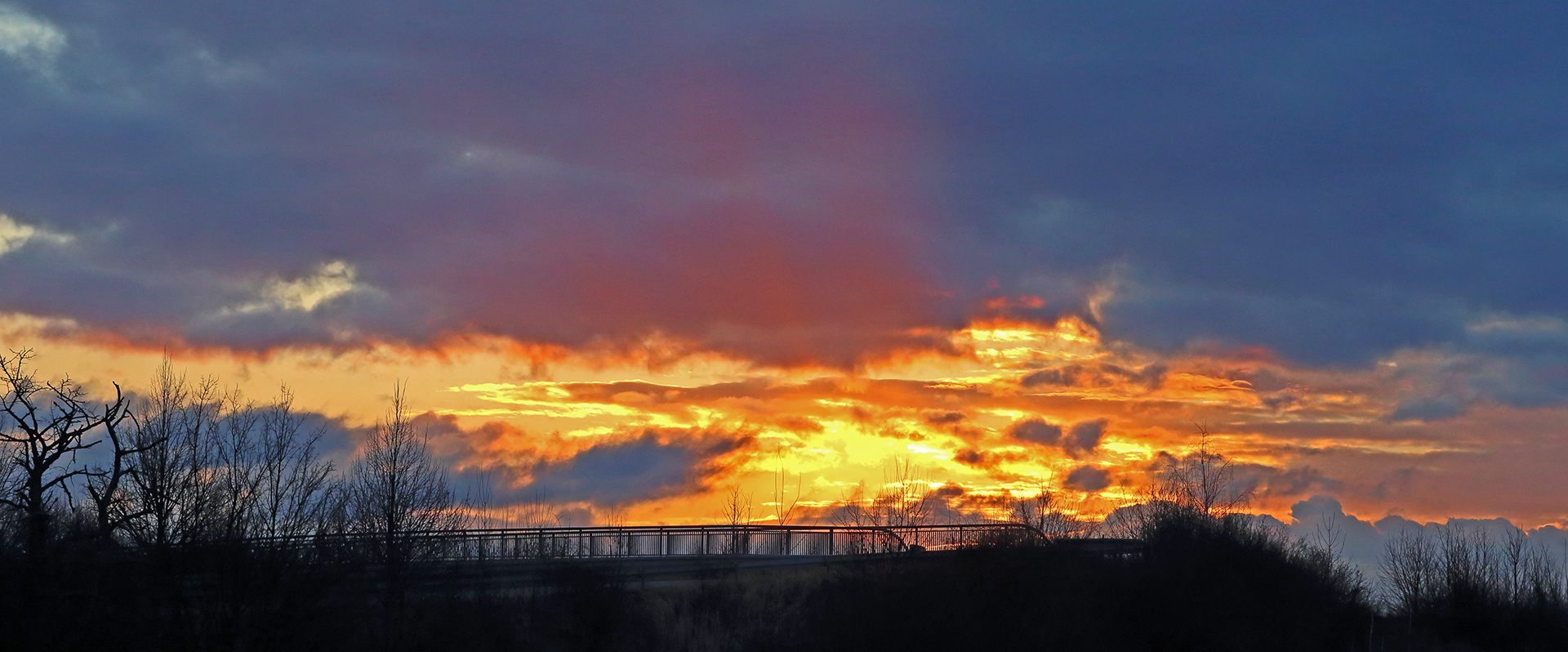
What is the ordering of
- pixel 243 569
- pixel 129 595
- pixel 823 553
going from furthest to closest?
1. pixel 823 553
2. pixel 243 569
3. pixel 129 595

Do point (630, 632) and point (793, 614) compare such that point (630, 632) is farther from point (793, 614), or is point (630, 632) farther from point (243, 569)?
point (243, 569)

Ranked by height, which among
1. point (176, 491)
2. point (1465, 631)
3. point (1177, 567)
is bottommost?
Answer: point (1465, 631)

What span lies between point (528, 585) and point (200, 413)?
1233 cm

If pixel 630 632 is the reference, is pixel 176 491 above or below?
above

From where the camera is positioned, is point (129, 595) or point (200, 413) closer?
point (129, 595)

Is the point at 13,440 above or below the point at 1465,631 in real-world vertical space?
above

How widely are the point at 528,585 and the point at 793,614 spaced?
959 cm

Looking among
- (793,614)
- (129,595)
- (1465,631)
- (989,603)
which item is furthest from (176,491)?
(1465,631)

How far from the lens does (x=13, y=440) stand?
3709 cm

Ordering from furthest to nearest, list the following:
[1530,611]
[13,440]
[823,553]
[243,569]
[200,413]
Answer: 1. [1530,611]
2. [823,553]
3. [200,413]
4. [13,440]
5. [243,569]

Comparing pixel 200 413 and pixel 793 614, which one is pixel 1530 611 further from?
pixel 200 413

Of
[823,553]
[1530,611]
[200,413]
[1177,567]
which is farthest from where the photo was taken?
[1530,611]

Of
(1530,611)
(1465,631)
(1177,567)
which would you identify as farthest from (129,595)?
(1530,611)

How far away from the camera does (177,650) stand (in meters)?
32.3
